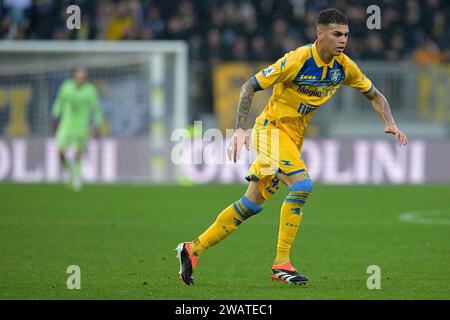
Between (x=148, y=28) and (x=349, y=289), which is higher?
(x=148, y=28)

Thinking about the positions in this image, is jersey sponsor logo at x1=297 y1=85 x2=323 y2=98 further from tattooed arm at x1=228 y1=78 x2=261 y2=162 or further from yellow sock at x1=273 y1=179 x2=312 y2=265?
yellow sock at x1=273 y1=179 x2=312 y2=265

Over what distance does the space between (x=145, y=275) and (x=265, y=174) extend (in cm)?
134

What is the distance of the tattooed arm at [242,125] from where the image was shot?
291 inches

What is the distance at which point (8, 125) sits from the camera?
21.4 meters

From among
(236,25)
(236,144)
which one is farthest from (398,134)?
(236,25)

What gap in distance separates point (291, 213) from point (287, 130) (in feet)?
2.28

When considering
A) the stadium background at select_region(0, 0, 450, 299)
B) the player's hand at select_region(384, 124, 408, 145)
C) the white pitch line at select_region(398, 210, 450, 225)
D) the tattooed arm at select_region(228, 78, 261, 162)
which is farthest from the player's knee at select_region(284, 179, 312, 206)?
the white pitch line at select_region(398, 210, 450, 225)

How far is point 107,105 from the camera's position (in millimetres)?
21984

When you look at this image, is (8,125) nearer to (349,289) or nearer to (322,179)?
(322,179)

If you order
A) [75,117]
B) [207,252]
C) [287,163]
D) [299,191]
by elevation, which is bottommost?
[207,252]

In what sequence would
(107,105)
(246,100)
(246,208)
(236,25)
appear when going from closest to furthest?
(246,100)
(246,208)
(107,105)
(236,25)

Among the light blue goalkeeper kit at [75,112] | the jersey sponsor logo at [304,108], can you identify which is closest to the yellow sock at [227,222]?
the jersey sponsor logo at [304,108]

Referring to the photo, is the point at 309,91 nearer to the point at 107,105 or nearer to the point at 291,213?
the point at 291,213
